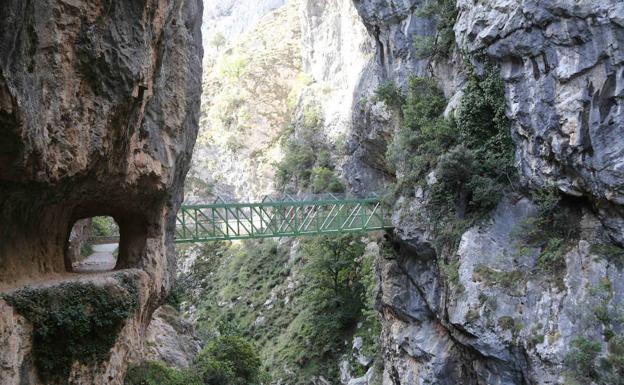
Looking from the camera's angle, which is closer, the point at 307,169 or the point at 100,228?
the point at 100,228

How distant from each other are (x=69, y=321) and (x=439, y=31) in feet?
61.2

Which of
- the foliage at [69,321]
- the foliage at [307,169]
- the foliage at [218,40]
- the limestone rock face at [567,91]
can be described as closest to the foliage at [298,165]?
the foliage at [307,169]

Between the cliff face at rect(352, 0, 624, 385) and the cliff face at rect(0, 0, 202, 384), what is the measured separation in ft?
32.4

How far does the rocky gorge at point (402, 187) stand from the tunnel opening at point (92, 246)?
7.60 feet

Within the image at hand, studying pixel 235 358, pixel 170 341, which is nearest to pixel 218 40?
pixel 170 341

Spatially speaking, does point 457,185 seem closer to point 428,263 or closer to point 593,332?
point 428,263

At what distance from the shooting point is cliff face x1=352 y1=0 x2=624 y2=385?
14.9 meters

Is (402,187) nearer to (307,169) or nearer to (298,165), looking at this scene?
(307,169)

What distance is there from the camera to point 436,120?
21391 mm

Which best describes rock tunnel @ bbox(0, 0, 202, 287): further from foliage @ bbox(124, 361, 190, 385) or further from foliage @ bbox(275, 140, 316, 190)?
foliage @ bbox(275, 140, 316, 190)

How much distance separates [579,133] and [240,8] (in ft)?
221

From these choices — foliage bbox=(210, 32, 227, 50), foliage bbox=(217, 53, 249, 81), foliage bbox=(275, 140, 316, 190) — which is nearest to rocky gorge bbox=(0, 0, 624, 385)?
foliage bbox=(275, 140, 316, 190)

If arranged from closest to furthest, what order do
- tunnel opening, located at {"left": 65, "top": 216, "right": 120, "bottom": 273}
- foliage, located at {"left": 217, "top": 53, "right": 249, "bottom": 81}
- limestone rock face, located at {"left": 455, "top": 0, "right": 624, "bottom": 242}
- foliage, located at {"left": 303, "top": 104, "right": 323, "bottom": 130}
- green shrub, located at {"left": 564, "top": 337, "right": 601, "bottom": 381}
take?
green shrub, located at {"left": 564, "top": 337, "right": 601, "bottom": 381} < limestone rock face, located at {"left": 455, "top": 0, "right": 624, "bottom": 242} < tunnel opening, located at {"left": 65, "top": 216, "right": 120, "bottom": 273} < foliage, located at {"left": 303, "top": 104, "right": 323, "bottom": 130} < foliage, located at {"left": 217, "top": 53, "right": 249, "bottom": 81}

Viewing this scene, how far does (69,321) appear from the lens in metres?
9.70
